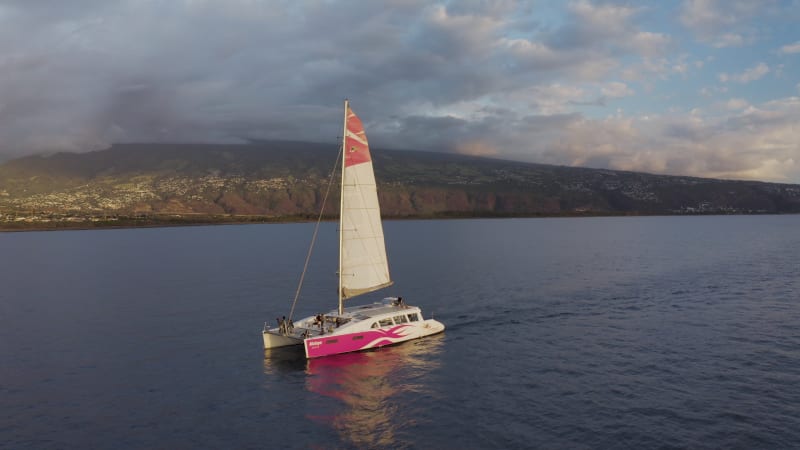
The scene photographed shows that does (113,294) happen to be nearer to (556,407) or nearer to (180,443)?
(180,443)

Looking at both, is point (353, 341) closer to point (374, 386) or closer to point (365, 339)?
point (365, 339)

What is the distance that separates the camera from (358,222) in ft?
153

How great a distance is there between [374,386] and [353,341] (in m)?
8.13

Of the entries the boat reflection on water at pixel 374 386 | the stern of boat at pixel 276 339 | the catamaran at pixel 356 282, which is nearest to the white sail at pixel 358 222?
the catamaran at pixel 356 282

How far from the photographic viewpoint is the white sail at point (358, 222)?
45281 millimetres

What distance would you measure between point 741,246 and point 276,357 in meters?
140

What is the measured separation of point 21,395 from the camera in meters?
35.2

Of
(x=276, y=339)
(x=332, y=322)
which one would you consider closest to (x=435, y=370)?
(x=332, y=322)

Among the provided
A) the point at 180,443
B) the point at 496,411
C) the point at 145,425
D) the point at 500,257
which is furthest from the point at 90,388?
the point at 500,257

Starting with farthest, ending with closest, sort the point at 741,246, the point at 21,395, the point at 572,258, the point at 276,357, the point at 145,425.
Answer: the point at 741,246, the point at 572,258, the point at 276,357, the point at 21,395, the point at 145,425

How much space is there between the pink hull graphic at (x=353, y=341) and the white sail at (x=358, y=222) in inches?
156

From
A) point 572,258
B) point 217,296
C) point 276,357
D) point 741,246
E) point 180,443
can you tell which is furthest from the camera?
point 741,246

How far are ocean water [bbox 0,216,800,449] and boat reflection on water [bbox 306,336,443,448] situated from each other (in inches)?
7.0

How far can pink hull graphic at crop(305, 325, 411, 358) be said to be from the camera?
4283cm
